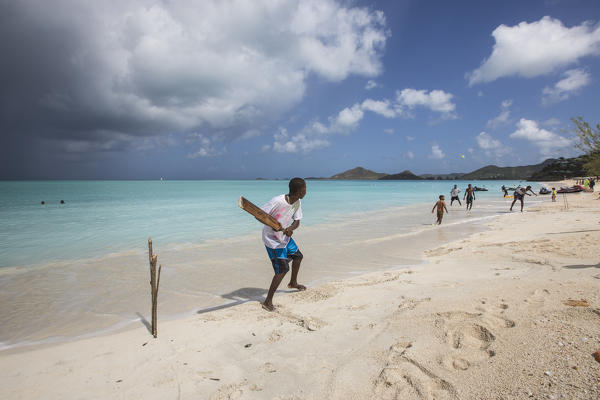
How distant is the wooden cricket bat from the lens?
13.5 feet

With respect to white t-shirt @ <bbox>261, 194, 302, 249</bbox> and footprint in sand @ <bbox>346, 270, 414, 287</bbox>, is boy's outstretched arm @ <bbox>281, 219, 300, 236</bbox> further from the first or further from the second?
footprint in sand @ <bbox>346, 270, 414, 287</bbox>

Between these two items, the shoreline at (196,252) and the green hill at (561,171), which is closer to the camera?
the shoreline at (196,252)

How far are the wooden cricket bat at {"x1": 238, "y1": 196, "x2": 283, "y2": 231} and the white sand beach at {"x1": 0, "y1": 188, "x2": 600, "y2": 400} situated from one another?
140cm

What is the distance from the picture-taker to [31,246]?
11.6 meters

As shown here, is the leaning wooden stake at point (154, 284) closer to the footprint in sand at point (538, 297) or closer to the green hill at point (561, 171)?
the footprint in sand at point (538, 297)

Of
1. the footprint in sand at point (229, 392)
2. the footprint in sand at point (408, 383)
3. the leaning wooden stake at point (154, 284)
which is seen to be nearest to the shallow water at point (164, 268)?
the leaning wooden stake at point (154, 284)

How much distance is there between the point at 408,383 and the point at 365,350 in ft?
2.25

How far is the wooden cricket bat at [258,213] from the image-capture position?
412 cm

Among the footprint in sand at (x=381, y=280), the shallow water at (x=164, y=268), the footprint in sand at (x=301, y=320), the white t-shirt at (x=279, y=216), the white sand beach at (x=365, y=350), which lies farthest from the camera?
the footprint in sand at (x=381, y=280)

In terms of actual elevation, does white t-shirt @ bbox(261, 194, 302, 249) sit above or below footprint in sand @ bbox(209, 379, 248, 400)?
above

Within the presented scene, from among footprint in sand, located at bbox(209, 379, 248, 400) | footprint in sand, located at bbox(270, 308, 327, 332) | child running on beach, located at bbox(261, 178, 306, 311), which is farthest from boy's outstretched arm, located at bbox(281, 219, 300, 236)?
footprint in sand, located at bbox(209, 379, 248, 400)

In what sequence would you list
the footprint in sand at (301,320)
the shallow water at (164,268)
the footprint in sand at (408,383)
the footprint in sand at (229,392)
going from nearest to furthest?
the footprint in sand at (408,383), the footprint in sand at (229,392), the footprint in sand at (301,320), the shallow water at (164,268)

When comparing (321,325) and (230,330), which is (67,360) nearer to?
(230,330)

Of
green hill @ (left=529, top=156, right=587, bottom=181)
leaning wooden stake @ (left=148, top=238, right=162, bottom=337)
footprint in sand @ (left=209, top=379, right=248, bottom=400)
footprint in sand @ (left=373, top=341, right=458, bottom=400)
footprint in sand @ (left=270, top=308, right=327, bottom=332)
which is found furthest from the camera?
green hill @ (left=529, top=156, right=587, bottom=181)
